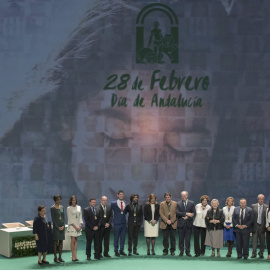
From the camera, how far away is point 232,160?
18422 millimetres

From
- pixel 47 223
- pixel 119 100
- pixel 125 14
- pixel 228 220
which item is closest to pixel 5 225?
pixel 47 223

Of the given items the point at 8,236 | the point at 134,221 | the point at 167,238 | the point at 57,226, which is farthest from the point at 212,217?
the point at 8,236

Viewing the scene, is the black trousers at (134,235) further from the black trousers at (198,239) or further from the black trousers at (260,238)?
the black trousers at (260,238)

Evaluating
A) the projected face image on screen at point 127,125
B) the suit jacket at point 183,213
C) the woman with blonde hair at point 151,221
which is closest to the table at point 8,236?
the woman with blonde hair at point 151,221

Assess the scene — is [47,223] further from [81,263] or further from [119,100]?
[119,100]

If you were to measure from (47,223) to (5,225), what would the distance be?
2.83 meters

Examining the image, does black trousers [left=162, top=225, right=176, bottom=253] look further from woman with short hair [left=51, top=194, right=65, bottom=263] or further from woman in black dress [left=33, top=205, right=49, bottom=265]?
woman in black dress [left=33, top=205, right=49, bottom=265]

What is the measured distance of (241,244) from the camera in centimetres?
1455

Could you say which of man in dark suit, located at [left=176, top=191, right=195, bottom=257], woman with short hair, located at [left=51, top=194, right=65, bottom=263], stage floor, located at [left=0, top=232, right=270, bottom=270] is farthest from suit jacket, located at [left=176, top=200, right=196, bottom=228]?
woman with short hair, located at [left=51, top=194, right=65, bottom=263]

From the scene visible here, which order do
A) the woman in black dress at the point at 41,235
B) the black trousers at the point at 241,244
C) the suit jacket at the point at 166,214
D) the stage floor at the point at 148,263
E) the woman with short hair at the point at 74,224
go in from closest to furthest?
the stage floor at the point at 148,263 < the woman in black dress at the point at 41,235 < the woman with short hair at the point at 74,224 < the black trousers at the point at 241,244 < the suit jacket at the point at 166,214

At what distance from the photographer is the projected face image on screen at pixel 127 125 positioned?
60.2ft

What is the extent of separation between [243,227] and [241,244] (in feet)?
1.57

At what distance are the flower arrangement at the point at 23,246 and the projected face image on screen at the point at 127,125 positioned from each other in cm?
352

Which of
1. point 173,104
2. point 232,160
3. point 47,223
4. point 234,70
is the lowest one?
point 47,223
